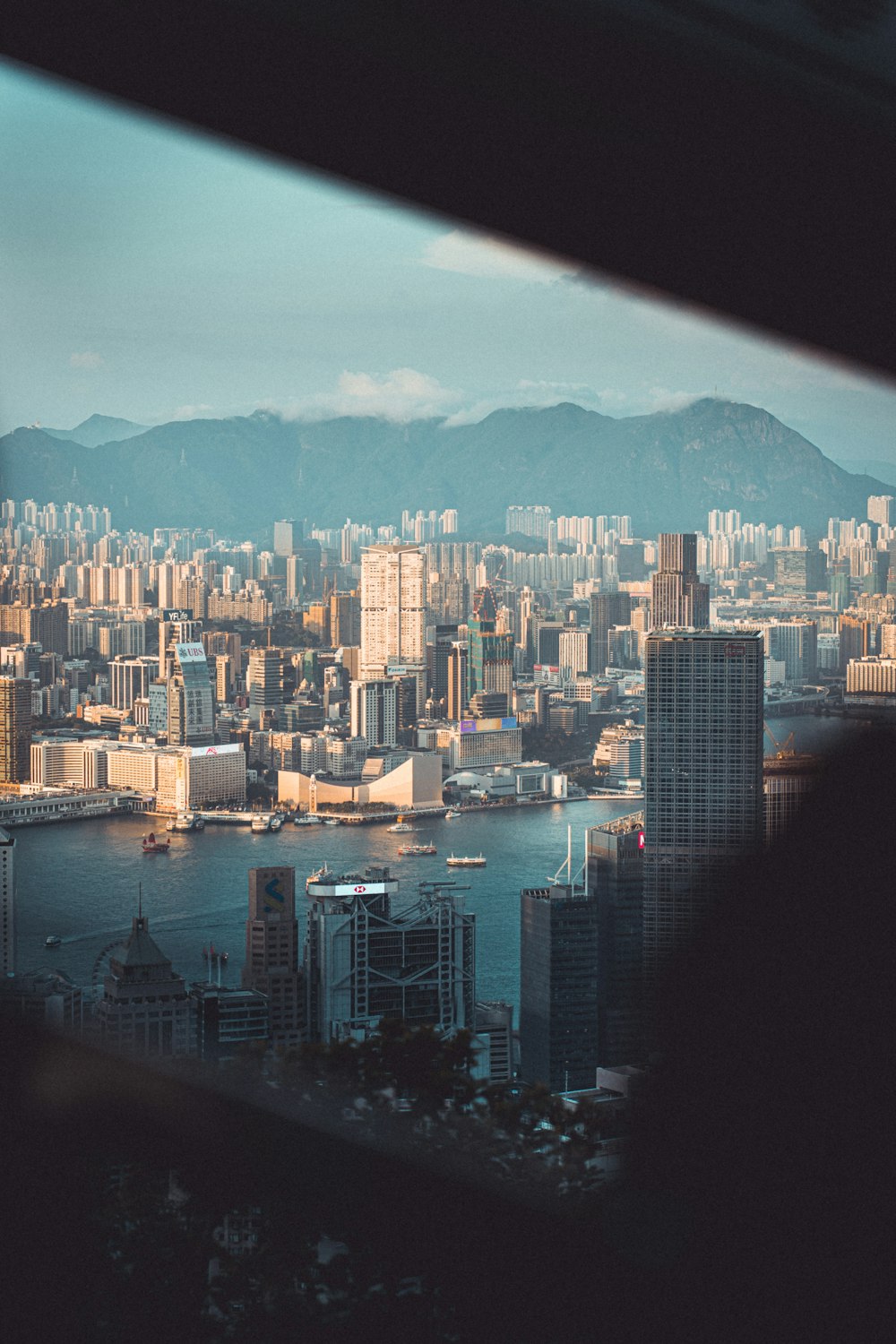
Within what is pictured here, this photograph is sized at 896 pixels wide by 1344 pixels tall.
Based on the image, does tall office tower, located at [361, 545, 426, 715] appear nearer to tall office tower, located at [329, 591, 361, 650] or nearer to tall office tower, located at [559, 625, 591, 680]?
tall office tower, located at [329, 591, 361, 650]

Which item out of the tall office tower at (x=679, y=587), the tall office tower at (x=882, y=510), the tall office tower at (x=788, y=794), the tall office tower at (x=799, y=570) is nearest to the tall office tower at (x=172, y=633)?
the tall office tower at (x=679, y=587)

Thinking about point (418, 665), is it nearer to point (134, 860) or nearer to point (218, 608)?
point (218, 608)

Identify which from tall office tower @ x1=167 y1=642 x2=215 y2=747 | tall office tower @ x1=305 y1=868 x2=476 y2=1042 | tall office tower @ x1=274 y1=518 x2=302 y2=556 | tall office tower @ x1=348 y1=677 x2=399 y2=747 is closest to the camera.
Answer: tall office tower @ x1=305 y1=868 x2=476 y2=1042

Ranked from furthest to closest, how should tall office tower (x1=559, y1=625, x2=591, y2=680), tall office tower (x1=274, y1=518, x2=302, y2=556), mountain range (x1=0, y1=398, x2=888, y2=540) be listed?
1. tall office tower (x1=274, y1=518, x2=302, y2=556)
2. tall office tower (x1=559, y1=625, x2=591, y2=680)
3. mountain range (x1=0, y1=398, x2=888, y2=540)

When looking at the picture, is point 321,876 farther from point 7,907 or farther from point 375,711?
point 375,711

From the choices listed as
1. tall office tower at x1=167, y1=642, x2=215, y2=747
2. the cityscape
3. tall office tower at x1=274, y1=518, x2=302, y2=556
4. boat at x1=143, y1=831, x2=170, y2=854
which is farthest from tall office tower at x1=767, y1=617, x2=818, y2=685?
tall office tower at x1=167, y1=642, x2=215, y2=747

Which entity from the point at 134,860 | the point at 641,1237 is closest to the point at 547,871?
the point at 134,860

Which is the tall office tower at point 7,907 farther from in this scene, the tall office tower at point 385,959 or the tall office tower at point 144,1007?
the tall office tower at point 385,959
